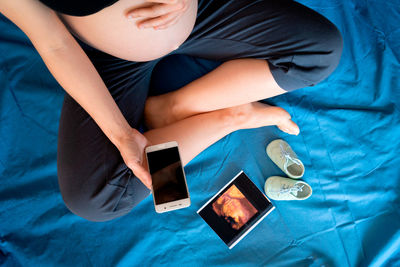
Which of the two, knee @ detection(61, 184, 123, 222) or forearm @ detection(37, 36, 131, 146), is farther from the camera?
knee @ detection(61, 184, 123, 222)

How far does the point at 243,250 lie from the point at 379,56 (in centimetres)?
101

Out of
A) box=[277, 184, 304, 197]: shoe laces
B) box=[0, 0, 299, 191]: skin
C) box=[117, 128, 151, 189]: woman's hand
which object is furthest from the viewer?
box=[277, 184, 304, 197]: shoe laces

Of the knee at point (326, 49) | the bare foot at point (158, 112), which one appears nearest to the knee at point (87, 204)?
the bare foot at point (158, 112)

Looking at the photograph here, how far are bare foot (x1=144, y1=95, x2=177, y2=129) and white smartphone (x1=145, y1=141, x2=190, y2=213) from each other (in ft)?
0.85

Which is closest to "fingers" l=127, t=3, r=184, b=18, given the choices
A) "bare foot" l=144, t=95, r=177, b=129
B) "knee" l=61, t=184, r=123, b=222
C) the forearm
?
the forearm

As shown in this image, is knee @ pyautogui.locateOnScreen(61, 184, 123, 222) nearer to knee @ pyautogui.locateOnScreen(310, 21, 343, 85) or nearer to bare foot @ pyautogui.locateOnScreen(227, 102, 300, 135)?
bare foot @ pyautogui.locateOnScreen(227, 102, 300, 135)

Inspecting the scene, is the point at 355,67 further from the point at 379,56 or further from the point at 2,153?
the point at 2,153

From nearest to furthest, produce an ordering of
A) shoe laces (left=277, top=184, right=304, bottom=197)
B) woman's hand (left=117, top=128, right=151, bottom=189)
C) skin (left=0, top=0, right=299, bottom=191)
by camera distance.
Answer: skin (left=0, top=0, right=299, bottom=191) → woman's hand (left=117, top=128, right=151, bottom=189) → shoe laces (left=277, top=184, right=304, bottom=197)

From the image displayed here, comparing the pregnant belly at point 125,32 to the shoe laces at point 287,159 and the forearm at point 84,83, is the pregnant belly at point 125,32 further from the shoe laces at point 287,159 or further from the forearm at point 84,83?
the shoe laces at point 287,159

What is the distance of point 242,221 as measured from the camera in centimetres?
103

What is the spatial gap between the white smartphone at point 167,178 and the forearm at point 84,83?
0.37 ft

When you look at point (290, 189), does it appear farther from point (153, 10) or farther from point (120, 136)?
point (153, 10)

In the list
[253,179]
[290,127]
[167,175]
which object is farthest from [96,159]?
[290,127]

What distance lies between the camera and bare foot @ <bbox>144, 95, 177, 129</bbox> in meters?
1.03
